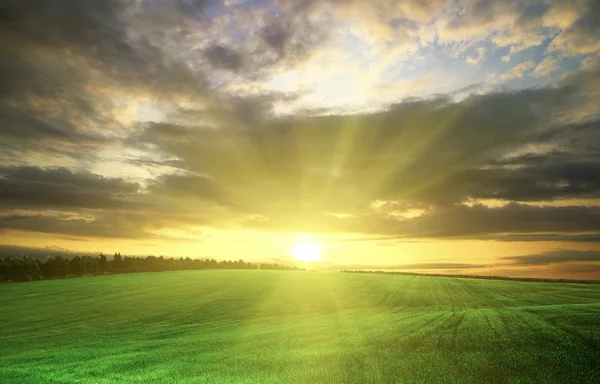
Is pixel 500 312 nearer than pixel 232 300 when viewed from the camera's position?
Yes

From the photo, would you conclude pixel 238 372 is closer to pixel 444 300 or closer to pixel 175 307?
pixel 175 307

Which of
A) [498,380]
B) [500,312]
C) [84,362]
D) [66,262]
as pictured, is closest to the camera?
[498,380]

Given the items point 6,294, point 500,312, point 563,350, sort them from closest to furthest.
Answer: point 563,350
point 500,312
point 6,294

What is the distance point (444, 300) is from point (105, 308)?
56849 millimetres

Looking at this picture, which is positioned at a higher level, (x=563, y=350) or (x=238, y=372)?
(x=563, y=350)

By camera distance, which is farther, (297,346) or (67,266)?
(67,266)

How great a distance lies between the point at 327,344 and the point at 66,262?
16388 centimetres

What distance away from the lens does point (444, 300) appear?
221 ft

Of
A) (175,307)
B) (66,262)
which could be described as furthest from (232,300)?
(66,262)

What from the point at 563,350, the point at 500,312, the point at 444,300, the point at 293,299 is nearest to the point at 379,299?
the point at 444,300

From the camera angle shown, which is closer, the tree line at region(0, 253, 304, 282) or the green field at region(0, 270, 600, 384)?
the green field at region(0, 270, 600, 384)

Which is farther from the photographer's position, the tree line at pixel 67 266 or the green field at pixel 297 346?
the tree line at pixel 67 266

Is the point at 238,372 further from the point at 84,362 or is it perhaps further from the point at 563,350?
the point at 563,350

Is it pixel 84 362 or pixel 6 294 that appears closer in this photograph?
pixel 84 362
